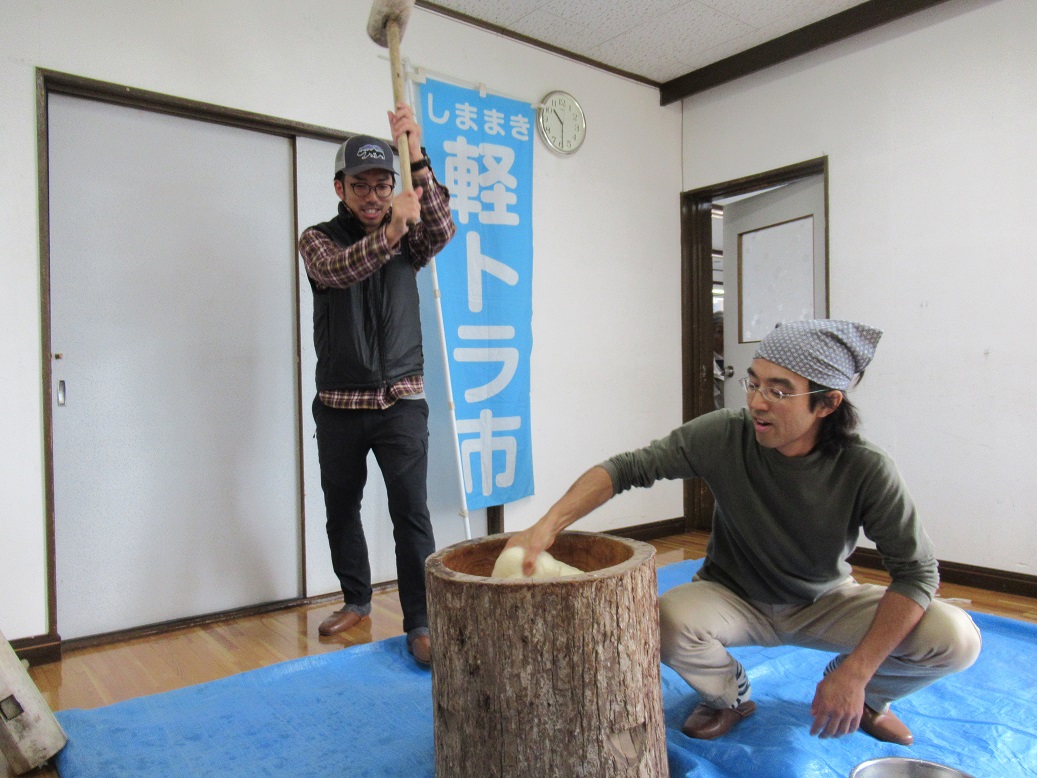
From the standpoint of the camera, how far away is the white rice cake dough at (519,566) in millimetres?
1325

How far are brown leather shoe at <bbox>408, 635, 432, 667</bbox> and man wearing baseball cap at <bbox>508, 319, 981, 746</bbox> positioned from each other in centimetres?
76

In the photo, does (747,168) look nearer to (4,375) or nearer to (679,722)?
(679,722)

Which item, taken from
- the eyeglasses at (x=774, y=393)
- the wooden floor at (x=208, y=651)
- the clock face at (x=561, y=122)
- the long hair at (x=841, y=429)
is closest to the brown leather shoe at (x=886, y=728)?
the long hair at (x=841, y=429)

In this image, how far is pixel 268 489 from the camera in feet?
9.09

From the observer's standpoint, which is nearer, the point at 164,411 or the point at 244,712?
the point at 244,712

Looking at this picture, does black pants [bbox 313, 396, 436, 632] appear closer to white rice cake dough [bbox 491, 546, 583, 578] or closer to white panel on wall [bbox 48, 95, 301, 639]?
white panel on wall [bbox 48, 95, 301, 639]

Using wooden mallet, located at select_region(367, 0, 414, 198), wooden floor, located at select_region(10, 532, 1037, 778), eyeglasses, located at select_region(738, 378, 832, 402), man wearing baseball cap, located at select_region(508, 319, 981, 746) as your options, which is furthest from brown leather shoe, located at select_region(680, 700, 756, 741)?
wooden mallet, located at select_region(367, 0, 414, 198)

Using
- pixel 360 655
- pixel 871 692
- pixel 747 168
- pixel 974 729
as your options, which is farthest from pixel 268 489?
pixel 747 168

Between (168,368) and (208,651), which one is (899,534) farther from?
(168,368)

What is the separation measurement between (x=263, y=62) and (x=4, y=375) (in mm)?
1386

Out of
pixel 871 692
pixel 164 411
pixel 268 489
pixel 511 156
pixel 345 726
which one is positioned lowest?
pixel 345 726

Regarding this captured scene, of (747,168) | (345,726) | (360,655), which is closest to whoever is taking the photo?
(345,726)

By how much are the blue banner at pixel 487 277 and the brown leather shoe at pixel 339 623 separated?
79 centimetres

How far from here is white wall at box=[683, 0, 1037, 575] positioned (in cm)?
286
